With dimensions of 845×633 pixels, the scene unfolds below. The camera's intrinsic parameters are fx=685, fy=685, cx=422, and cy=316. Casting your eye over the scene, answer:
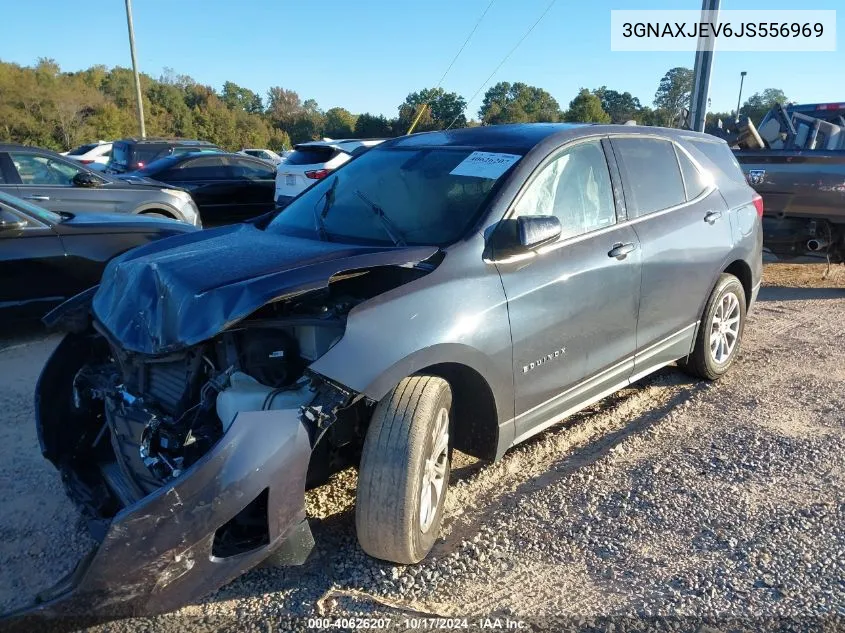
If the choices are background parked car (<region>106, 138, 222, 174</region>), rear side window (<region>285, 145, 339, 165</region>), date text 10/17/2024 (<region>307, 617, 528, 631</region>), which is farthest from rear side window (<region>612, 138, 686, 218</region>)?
background parked car (<region>106, 138, 222, 174</region>)

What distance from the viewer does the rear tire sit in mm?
4641

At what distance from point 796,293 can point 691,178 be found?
4.17 meters

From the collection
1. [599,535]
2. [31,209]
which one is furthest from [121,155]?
[599,535]

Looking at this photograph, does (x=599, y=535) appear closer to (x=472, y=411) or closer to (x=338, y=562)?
(x=472, y=411)

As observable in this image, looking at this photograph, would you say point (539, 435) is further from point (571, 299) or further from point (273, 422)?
point (273, 422)

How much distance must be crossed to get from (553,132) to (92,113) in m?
51.9

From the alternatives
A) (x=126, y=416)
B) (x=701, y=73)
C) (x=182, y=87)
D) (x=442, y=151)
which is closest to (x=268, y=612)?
(x=126, y=416)

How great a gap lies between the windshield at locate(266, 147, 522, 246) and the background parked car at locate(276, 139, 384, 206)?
20.5ft

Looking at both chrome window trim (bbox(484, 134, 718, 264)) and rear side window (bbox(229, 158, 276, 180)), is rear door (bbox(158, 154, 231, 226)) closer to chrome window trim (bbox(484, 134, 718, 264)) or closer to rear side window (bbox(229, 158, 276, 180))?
rear side window (bbox(229, 158, 276, 180))

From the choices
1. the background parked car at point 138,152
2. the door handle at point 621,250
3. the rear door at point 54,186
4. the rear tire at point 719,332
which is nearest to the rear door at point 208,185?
the background parked car at point 138,152

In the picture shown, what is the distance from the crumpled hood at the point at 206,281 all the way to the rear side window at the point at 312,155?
7.29m

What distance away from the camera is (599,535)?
10.0 feet

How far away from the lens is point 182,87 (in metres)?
64.2

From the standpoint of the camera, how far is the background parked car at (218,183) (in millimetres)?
12156
